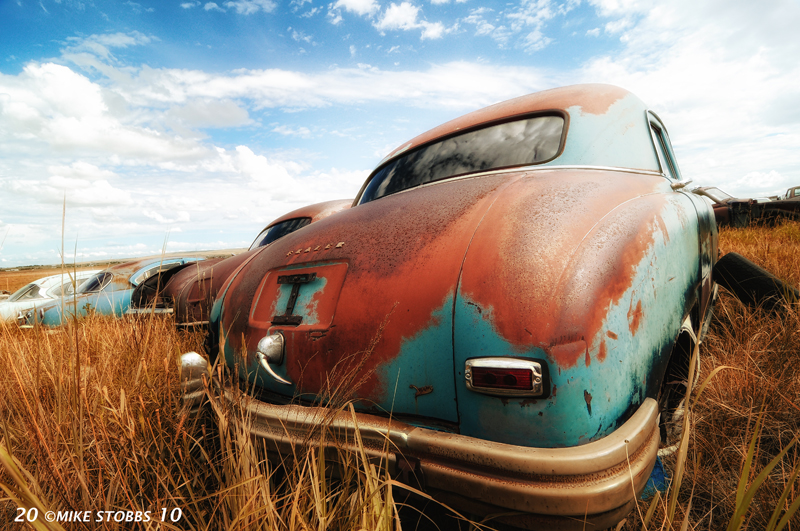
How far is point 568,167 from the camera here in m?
1.71

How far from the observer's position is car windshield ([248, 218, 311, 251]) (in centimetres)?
453

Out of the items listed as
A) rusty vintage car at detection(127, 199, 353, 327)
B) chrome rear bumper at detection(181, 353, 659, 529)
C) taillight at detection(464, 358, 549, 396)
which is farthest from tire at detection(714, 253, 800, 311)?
rusty vintage car at detection(127, 199, 353, 327)

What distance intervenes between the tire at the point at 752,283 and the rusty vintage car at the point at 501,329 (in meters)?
1.19

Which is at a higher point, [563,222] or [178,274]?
[563,222]

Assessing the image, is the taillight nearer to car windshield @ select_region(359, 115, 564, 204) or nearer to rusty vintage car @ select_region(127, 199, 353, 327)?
car windshield @ select_region(359, 115, 564, 204)

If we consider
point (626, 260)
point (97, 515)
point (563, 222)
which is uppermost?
point (563, 222)

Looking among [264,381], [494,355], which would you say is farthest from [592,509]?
[264,381]

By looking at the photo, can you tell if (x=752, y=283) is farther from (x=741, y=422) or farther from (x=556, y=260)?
(x=556, y=260)

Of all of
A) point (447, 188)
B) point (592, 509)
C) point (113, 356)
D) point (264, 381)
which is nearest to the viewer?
point (592, 509)

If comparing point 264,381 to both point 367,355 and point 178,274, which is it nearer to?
point 367,355

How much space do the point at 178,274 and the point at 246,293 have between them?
265 centimetres

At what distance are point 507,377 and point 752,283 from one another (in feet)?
8.47

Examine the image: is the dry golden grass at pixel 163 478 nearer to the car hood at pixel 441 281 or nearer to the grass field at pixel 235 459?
the grass field at pixel 235 459

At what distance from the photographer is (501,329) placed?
1120 mm
